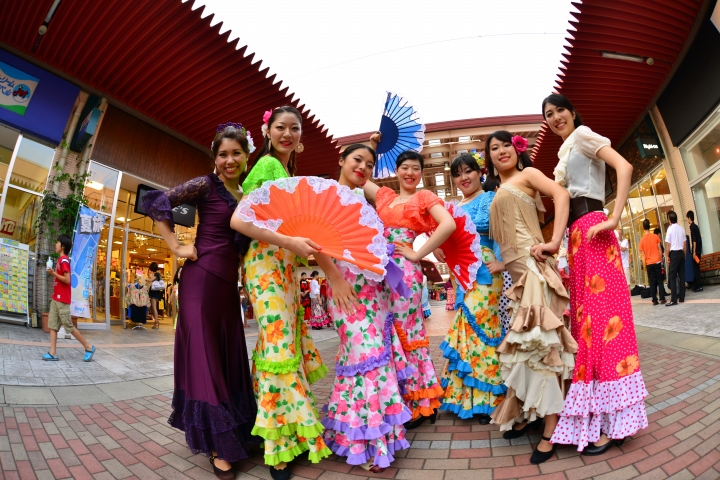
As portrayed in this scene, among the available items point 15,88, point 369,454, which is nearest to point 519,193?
point 369,454

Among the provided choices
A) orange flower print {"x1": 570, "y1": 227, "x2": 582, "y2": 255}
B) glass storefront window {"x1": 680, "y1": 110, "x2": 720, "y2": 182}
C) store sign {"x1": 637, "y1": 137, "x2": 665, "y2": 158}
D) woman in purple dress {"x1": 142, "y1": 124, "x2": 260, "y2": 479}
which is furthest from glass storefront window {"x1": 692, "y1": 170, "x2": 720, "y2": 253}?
woman in purple dress {"x1": 142, "y1": 124, "x2": 260, "y2": 479}

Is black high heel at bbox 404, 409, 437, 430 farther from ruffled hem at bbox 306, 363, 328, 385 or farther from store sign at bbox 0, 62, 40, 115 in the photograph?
store sign at bbox 0, 62, 40, 115

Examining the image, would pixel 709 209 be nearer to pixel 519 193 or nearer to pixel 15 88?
pixel 519 193

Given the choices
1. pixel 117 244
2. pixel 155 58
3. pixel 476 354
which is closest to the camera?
pixel 476 354

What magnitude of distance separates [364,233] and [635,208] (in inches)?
562

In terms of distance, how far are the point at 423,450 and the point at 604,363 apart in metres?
1.06

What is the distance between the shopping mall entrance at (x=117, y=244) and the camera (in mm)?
7824

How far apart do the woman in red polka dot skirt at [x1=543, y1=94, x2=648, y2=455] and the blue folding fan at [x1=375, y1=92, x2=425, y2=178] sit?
129 cm

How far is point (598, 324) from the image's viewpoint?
195 centimetres

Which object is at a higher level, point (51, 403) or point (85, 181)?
point (85, 181)

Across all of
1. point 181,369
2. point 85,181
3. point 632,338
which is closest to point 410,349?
point 632,338

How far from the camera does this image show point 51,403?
112 inches

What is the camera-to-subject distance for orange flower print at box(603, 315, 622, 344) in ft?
6.31

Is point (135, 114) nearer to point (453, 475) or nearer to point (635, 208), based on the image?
point (453, 475)
